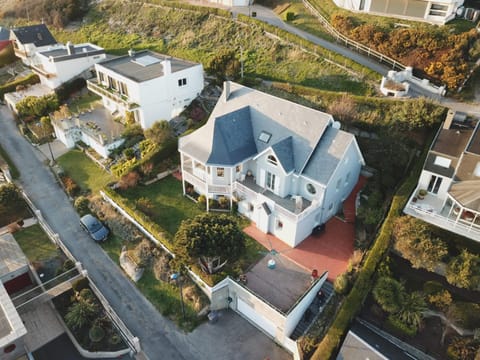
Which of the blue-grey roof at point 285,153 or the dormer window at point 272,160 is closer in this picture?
the blue-grey roof at point 285,153

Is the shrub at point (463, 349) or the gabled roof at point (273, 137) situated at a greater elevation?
the gabled roof at point (273, 137)

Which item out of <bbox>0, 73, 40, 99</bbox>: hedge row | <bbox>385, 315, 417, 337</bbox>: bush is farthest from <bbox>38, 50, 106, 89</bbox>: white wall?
<bbox>385, 315, 417, 337</bbox>: bush

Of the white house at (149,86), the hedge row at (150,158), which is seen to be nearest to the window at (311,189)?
the hedge row at (150,158)

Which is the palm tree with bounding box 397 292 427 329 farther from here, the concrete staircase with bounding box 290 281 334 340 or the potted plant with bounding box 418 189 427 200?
the potted plant with bounding box 418 189 427 200

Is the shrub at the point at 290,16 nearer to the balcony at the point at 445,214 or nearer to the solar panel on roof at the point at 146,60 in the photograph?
the solar panel on roof at the point at 146,60

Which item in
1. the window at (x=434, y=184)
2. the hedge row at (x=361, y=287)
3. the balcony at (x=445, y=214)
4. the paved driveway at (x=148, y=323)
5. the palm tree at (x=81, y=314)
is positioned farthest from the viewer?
the window at (x=434, y=184)

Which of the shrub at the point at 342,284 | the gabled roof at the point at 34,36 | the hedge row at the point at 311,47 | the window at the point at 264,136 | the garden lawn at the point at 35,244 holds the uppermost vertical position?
the hedge row at the point at 311,47

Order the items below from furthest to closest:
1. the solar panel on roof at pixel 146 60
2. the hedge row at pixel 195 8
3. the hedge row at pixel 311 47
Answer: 1. the hedge row at pixel 195 8
2. the solar panel on roof at pixel 146 60
3. the hedge row at pixel 311 47
